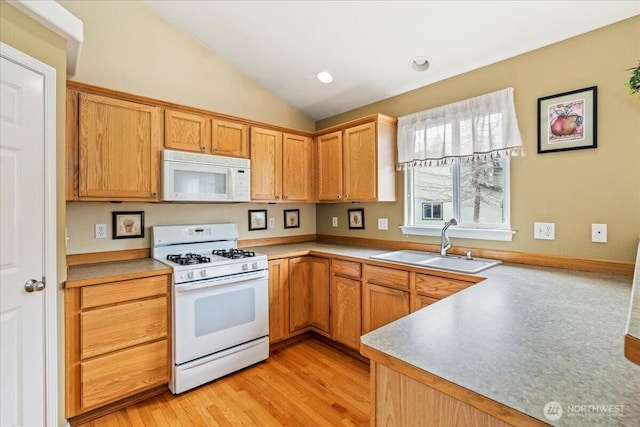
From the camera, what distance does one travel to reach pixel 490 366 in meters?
0.79

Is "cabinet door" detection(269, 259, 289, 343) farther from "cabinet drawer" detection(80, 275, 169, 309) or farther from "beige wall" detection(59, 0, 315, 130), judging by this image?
"beige wall" detection(59, 0, 315, 130)

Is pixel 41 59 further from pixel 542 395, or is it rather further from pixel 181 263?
pixel 542 395

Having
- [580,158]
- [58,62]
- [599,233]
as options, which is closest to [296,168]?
[58,62]

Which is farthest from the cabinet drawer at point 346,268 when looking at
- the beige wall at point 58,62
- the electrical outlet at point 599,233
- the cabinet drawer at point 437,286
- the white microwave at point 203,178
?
the beige wall at point 58,62

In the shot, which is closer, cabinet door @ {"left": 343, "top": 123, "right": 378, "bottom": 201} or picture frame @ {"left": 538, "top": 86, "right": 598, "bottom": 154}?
picture frame @ {"left": 538, "top": 86, "right": 598, "bottom": 154}

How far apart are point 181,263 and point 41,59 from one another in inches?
56.1

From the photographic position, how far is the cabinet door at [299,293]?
2.87m

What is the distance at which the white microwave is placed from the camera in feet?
7.81

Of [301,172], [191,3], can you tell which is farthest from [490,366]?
[191,3]

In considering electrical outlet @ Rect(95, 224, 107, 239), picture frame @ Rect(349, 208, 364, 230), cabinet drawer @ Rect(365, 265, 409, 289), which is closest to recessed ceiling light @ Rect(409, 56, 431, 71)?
picture frame @ Rect(349, 208, 364, 230)

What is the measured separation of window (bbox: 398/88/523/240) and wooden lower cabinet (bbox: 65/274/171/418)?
2.22 meters

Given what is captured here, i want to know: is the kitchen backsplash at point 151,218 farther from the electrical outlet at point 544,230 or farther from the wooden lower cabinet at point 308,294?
the electrical outlet at point 544,230

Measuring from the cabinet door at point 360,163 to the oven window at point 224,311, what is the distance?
1.34m

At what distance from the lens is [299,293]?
2.93m
